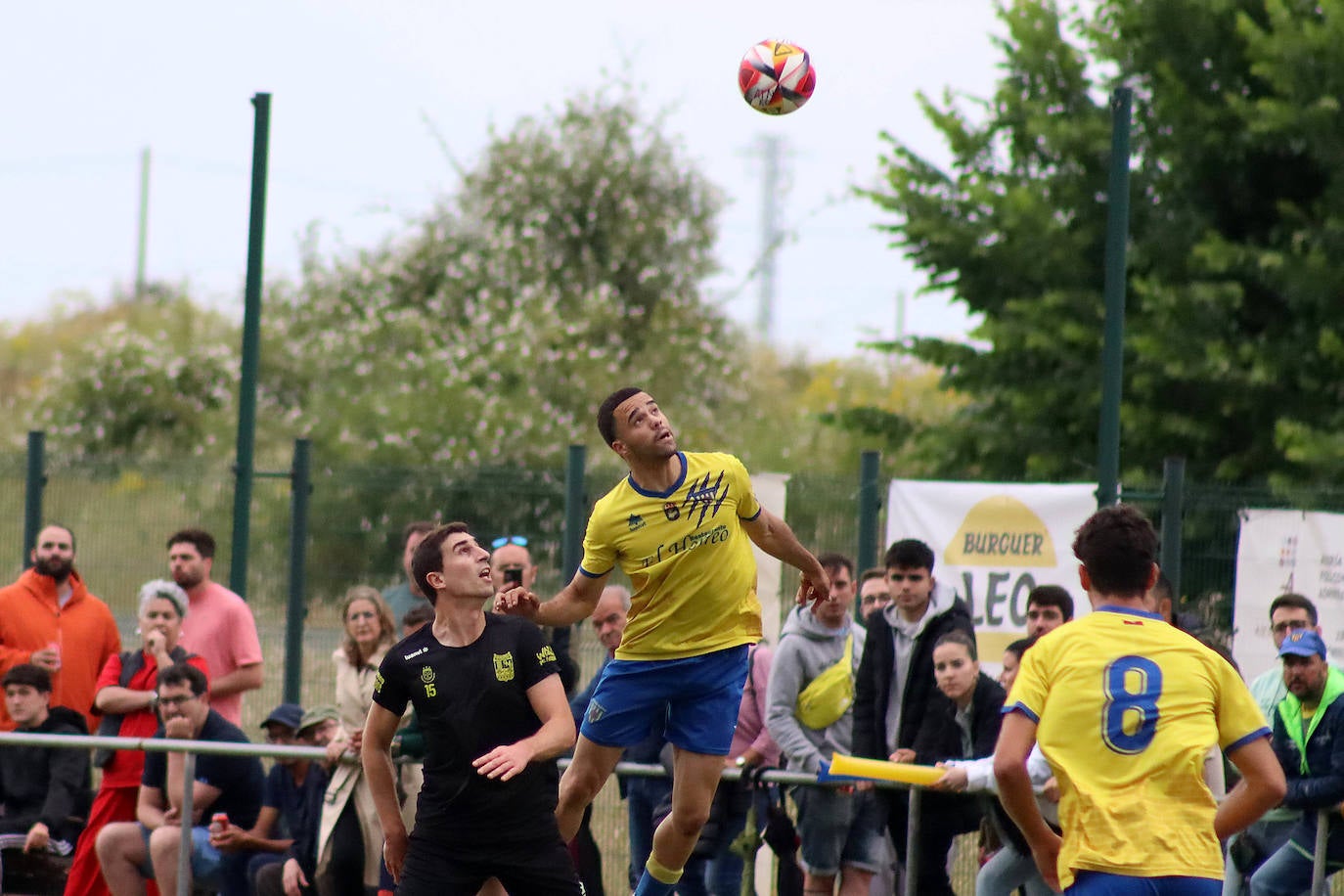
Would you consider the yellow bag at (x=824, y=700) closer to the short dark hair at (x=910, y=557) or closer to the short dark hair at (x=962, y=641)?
the short dark hair at (x=910, y=557)

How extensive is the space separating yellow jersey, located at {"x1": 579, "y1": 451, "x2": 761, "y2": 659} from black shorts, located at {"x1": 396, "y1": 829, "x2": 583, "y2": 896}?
1.34 metres

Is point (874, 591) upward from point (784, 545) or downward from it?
downward

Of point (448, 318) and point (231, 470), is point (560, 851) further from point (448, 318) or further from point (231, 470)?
point (448, 318)

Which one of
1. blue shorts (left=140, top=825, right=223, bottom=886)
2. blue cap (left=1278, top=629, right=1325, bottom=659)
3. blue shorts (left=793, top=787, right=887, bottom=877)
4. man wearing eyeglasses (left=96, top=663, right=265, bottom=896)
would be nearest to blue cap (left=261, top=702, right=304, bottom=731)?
man wearing eyeglasses (left=96, top=663, right=265, bottom=896)

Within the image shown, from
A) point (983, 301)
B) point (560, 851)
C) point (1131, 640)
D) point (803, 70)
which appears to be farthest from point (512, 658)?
point (983, 301)

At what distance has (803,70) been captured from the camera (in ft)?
31.0

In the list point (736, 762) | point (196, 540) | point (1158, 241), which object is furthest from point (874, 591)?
point (1158, 241)

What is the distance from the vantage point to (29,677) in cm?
1001

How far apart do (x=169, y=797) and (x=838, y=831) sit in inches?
140

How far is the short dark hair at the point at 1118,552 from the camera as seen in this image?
5.10m

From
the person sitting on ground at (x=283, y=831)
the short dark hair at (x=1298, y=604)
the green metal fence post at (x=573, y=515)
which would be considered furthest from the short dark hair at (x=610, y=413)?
the green metal fence post at (x=573, y=515)

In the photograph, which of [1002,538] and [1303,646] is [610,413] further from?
[1002,538]

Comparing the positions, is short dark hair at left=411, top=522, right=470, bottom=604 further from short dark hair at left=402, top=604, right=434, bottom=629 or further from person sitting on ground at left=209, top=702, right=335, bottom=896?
person sitting on ground at left=209, top=702, right=335, bottom=896

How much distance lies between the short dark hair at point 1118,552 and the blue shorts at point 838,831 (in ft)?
→ 11.6
